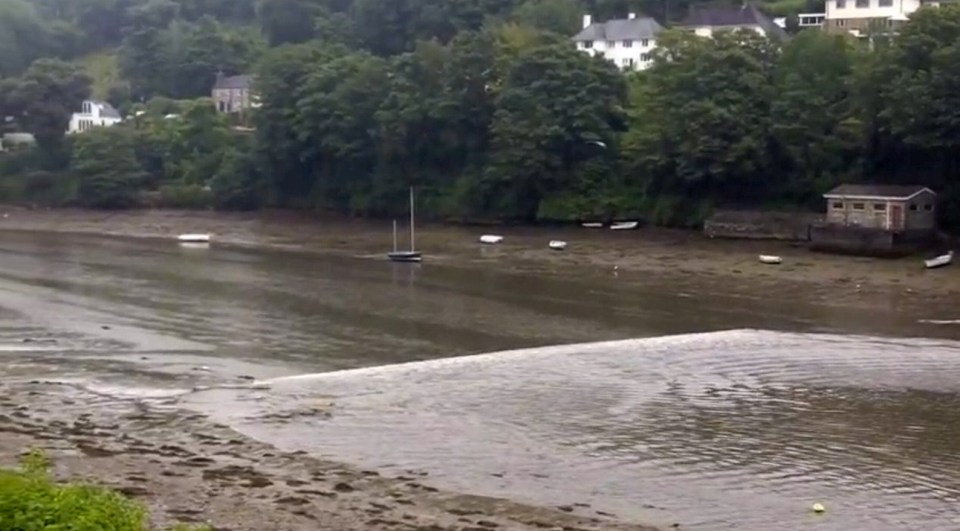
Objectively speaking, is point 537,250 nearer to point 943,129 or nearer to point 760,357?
point 943,129

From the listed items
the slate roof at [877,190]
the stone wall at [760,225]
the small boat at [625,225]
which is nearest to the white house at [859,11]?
the small boat at [625,225]

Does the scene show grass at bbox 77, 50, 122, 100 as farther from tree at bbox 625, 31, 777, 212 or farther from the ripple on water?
the ripple on water

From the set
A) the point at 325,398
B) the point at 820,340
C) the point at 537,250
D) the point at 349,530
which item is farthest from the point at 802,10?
the point at 349,530

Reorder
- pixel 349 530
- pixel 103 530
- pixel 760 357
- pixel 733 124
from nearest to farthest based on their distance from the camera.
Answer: pixel 103 530 < pixel 349 530 < pixel 760 357 < pixel 733 124

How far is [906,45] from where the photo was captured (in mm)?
54250

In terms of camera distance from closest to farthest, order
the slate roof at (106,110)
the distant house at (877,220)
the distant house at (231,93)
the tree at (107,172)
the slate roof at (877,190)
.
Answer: the distant house at (877,220)
the slate roof at (877,190)
the tree at (107,172)
the distant house at (231,93)
the slate roof at (106,110)

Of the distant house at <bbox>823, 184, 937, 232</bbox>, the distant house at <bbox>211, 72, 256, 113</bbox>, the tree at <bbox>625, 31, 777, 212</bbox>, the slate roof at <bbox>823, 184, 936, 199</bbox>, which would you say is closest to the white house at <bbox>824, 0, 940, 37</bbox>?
the tree at <bbox>625, 31, 777, 212</bbox>

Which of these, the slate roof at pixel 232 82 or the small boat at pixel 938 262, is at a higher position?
the slate roof at pixel 232 82

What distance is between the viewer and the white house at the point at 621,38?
88.6 metres

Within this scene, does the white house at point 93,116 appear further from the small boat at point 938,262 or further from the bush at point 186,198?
the small boat at point 938,262

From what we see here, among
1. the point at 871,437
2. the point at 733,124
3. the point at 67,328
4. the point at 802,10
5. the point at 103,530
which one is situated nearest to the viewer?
the point at 103,530

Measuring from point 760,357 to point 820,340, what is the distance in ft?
11.3

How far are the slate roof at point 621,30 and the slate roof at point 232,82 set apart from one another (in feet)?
98.7

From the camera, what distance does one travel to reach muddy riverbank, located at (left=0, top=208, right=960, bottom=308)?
41531mm
